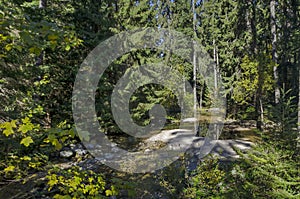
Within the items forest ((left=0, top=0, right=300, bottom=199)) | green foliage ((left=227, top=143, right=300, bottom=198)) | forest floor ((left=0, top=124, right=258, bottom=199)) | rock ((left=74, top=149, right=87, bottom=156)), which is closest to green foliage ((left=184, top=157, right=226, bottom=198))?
forest ((left=0, top=0, right=300, bottom=199))

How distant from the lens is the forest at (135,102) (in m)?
1.58

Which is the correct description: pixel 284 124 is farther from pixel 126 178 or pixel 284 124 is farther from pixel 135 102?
pixel 135 102

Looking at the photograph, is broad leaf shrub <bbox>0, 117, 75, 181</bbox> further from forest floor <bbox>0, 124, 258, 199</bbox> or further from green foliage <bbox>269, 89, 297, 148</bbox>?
green foliage <bbox>269, 89, 297, 148</bbox>

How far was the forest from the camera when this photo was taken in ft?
5.20

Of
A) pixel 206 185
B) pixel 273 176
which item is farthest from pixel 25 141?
pixel 206 185

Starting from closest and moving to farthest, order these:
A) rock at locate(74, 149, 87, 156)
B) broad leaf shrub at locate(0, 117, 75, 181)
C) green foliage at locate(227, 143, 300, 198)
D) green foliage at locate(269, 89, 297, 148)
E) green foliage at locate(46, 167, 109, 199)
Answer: broad leaf shrub at locate(0, 117, 75, 181), green foliage at locate(46, 167, 109, 199), green foliage at locate(227, 143, 300, 198), green foliage at locate(269, 89, 297, 148), rock at locate(74, 149, 87, 156)

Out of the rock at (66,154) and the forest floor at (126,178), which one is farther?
the rock at (66,154)

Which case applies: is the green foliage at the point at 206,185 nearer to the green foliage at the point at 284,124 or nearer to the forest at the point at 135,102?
the forest at the point at 135,102

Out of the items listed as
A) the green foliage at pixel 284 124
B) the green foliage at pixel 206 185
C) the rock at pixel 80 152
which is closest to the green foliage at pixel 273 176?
the green foliage at pixel 284 124

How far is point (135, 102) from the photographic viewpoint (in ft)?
32.6

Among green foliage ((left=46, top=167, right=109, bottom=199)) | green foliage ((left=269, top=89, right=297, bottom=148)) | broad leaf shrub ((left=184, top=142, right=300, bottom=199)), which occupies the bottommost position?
broad leaf shrub ((left=184, top=142, right=300, bottom=199))

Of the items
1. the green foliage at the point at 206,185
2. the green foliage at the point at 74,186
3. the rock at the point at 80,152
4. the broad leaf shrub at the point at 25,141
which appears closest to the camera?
the broad leaf shrub at the point at 25,141

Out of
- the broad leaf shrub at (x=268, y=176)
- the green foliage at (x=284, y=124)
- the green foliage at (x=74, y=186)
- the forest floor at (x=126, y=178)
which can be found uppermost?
the green foliage at (x=284, y=124)

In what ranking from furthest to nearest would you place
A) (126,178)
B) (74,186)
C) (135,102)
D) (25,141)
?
(135,102), (126,178), (74,186), (25,141)
